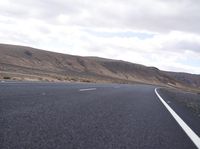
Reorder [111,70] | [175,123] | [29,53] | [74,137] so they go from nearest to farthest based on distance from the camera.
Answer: [74,137]
[175,123]
[29,53]
[111,70]

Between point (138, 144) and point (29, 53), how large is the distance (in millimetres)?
124634

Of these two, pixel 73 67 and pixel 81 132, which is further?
pixel 73 67

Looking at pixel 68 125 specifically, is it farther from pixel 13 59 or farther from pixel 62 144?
pixel 13 59

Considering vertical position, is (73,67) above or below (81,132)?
above

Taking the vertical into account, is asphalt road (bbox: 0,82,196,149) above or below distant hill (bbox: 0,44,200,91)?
below

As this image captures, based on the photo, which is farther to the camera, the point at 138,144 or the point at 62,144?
the point at 138,144

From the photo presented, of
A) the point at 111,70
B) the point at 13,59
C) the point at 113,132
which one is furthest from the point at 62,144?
the point at 111,70

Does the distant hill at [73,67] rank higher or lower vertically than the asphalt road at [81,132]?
higher

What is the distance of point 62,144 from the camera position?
16.5ft

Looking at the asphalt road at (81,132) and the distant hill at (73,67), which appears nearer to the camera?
the asphalt road at (81,132)

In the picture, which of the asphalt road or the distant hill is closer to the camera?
the asphalt road

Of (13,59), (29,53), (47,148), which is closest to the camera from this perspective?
(47,148)

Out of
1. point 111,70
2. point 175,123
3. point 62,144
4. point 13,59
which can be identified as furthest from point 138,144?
point 111,70

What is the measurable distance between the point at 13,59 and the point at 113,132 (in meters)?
103
